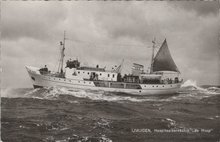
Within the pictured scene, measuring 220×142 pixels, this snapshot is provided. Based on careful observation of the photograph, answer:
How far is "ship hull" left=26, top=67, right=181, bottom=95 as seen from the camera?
191ft

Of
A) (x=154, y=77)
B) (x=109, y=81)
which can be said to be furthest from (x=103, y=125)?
(x=154, y=77)

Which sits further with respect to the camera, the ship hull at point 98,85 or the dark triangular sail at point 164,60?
the dark triangular sail at point 164,60

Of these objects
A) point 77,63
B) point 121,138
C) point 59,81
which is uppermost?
point 77,63

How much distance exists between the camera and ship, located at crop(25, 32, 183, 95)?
5866cm

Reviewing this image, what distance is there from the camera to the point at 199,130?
858 inches

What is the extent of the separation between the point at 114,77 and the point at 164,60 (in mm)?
12170

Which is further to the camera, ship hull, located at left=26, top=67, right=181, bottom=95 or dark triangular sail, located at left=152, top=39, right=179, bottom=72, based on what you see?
dark triangular sail, located at left=152, top=39, right=179, bottom=72

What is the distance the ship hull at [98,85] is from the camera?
58.3 meters

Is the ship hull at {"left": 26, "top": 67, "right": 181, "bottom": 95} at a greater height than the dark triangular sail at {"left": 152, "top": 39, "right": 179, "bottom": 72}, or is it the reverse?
the dark triangular sail at {"left": 152, "top": 39, "right": 179, "bottom": 72}

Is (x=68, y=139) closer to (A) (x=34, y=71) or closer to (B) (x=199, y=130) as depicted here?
(B) (x=199, y=130)

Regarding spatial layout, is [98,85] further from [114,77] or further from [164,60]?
[164,60]

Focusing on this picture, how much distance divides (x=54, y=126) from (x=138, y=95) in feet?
134

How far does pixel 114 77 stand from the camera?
197 ft

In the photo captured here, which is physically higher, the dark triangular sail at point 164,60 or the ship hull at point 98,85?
the dark triangular sail at point 164,60
